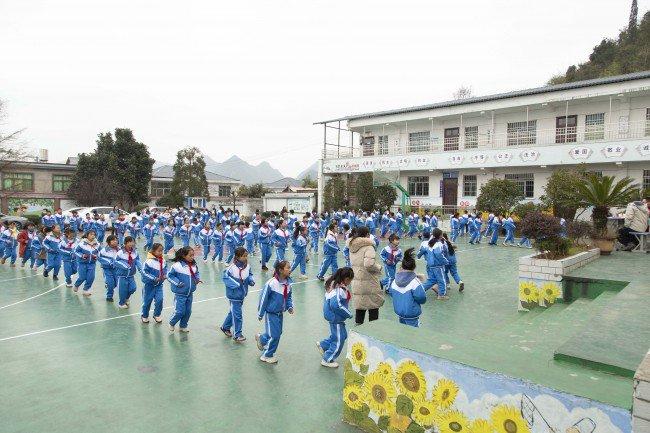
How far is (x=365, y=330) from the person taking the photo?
4.04 metres

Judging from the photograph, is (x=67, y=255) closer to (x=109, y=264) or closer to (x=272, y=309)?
(x=109, y=264)

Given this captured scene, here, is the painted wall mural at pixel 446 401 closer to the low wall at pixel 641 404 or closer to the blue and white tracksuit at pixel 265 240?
the low wall at pixel 641 404

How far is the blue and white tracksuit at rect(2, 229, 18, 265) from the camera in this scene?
532 inches

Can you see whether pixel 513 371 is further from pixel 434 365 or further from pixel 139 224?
pixel 139 224

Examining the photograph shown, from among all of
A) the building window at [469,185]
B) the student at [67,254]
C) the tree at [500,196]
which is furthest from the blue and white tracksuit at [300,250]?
the building window at [469,185]

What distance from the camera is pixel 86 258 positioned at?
9148mm

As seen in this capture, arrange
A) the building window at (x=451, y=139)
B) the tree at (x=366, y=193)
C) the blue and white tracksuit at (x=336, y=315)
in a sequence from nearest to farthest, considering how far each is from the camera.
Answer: the blue and white tracksuit at (x=336, y=315)
the tree at (x=366, y=193)
the building window at (x=451, y=139)

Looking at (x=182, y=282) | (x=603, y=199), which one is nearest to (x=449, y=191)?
(x=603, y=199)

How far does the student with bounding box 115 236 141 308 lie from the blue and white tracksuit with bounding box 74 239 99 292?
4.73 feet

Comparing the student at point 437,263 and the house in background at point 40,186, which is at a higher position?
the house in background at point 40,186

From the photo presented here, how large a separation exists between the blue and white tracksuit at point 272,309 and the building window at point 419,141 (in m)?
24.1

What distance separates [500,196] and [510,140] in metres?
5.54

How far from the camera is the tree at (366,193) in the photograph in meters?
26.7

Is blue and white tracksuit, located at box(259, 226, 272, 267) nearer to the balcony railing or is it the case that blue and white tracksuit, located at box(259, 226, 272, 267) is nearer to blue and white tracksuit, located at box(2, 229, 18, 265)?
blue and white tracksuit, located at box(2, 229, 18, 265)
